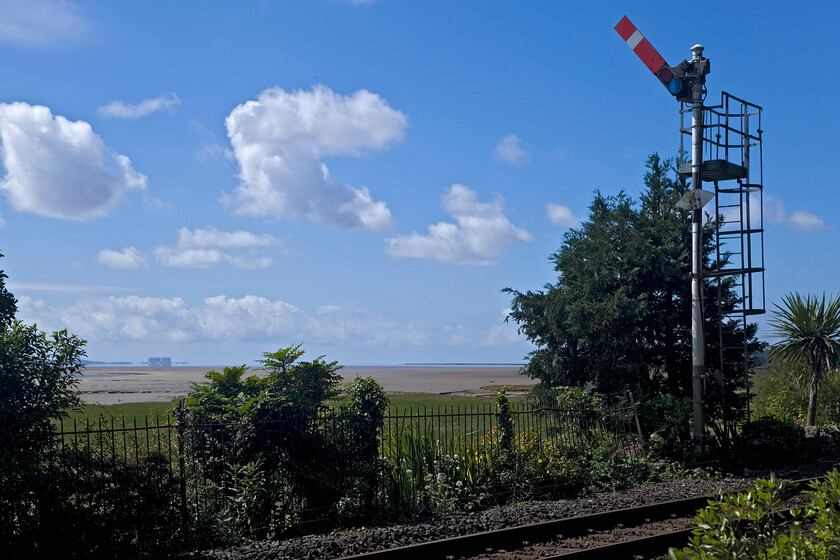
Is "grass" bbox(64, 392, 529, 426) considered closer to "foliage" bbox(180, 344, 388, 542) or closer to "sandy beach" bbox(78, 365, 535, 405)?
"sandy beach" bbox(78, 365, 535, 405)

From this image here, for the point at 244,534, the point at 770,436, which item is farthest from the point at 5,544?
the point at 770,436

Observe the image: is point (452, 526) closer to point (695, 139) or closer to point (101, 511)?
point (101, 511)

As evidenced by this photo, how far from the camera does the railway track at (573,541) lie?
835 centimetres

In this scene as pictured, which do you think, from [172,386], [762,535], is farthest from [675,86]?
[172,386]

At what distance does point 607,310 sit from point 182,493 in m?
11.6

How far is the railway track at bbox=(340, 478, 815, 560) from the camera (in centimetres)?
835

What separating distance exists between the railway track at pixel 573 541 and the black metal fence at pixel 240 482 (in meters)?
1.96

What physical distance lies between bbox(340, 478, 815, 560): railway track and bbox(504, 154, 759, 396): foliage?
7.80 metres

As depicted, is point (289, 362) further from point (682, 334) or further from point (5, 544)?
point (682, 334)

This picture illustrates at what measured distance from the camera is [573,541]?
9.16 m

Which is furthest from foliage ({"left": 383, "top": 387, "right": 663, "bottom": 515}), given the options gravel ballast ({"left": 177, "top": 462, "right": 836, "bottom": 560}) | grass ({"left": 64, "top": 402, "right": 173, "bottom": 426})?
grass ({"left": 64, "top": 402, "right": 173, "bottom": 426})

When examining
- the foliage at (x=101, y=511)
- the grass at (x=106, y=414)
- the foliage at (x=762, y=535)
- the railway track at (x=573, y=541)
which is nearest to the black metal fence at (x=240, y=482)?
the foliage at (x=101, y=511)

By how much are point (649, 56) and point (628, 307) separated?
597cm

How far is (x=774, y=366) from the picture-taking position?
23.5m
